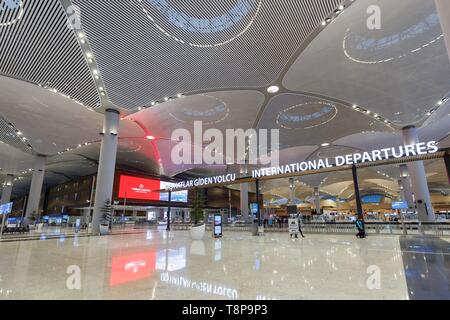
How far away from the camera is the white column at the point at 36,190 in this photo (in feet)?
87.1

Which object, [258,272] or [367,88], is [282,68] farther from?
[258,272]

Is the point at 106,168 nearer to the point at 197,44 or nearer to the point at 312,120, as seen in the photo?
the point at 197,44

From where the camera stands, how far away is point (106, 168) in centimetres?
1720

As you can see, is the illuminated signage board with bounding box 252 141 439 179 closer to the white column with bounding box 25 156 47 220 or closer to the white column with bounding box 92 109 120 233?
the white column with bounding box 92 109 120 233

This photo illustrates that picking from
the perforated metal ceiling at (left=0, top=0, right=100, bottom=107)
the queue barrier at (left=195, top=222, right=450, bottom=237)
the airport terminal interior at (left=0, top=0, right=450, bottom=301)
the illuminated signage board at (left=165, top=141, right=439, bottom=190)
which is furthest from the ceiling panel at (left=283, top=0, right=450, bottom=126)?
the perforated metal ceiling at (left=0, top=0, right=100, bottom=107)

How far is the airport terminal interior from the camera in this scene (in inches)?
163

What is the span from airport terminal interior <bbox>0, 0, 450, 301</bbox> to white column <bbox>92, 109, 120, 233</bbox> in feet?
0.34

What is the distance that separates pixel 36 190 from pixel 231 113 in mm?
23519

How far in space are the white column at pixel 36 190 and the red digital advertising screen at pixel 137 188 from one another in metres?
10.3

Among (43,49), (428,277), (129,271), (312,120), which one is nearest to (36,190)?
(43,49)

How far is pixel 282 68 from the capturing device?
15164 mm

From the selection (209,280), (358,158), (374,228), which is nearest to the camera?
(209,280)
